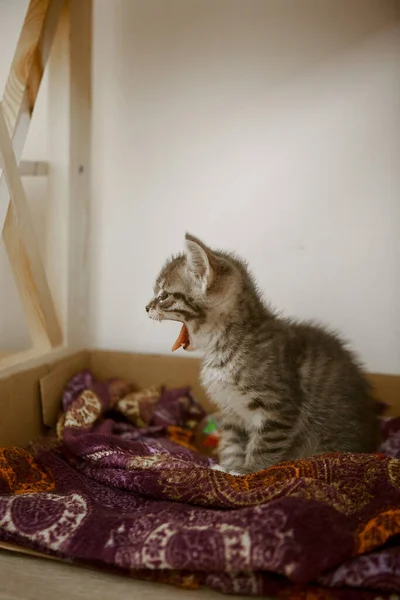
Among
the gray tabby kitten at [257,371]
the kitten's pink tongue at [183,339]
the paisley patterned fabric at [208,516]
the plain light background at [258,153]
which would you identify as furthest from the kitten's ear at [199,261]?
the plain light background at [258,153]

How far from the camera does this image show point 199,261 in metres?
1.50

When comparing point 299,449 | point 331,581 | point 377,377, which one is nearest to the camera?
point 331,581

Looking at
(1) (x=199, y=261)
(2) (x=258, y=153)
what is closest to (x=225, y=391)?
(1) (x=199, y=261)

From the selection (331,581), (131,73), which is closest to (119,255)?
(131,73)

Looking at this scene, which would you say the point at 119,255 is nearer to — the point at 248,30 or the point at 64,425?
the point at 64,425

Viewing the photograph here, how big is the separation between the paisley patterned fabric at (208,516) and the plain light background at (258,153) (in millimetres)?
602

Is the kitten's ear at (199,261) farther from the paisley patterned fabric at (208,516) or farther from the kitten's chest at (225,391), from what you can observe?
the paisley patterned fabric at (208,516)

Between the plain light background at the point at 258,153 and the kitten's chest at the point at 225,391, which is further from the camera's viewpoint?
the plain light background at the point at 258,153

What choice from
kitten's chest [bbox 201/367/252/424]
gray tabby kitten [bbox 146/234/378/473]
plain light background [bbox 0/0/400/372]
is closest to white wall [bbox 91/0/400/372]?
plain light background [bbox 0/0/400/372]

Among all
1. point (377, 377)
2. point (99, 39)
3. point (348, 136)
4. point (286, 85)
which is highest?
point (99, 39)

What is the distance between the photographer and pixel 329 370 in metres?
1.60

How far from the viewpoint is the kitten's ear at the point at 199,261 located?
1.46 meters

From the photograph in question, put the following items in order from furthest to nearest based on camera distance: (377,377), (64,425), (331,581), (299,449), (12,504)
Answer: (377,377), (64,425), (299,449), (12,504), (331,581)

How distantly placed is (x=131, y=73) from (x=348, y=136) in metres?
0.82
